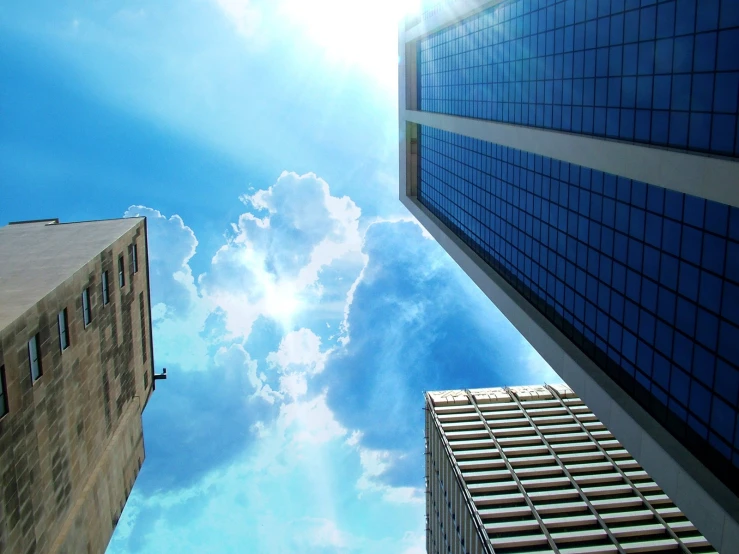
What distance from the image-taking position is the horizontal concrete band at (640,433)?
25.8 metres

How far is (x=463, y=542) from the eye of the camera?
6831cm

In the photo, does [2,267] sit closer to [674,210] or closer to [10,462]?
[10,462]

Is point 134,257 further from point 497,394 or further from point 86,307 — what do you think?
point 497,394

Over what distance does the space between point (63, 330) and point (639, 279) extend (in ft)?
111

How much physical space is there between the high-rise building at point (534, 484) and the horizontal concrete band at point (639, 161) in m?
38.6

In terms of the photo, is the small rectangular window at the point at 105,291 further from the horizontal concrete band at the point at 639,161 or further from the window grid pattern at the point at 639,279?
the horizontal concrete band at the point at 639,161

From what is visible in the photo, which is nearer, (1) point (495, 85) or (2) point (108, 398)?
(2) point (108, 398)

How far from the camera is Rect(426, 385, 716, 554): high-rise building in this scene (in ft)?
194

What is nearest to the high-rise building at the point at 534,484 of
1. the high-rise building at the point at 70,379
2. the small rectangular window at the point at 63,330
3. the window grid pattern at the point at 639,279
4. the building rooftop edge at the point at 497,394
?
the building rooftop edge at the point at 497,394

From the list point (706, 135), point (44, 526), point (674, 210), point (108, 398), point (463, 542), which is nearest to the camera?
point (706, 135)

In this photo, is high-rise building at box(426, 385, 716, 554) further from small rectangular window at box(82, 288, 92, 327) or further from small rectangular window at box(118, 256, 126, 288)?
small rectangular window at box(82, 288, 92, 327)

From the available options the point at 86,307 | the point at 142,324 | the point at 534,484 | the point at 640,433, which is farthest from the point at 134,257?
the point at 534,484

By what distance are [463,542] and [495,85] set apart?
164 ft

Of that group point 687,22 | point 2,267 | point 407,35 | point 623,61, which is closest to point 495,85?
point 623,61
